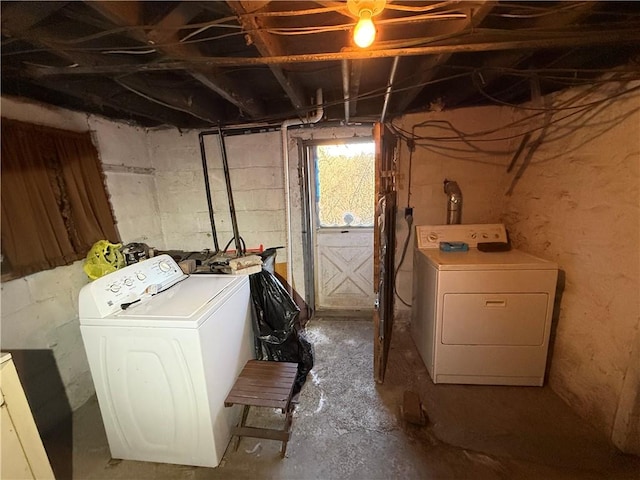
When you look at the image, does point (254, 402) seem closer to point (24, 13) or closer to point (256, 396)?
point (256, 396)

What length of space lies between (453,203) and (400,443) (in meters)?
1.91

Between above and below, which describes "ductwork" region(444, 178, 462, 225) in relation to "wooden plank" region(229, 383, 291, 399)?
above

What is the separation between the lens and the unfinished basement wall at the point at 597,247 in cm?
142

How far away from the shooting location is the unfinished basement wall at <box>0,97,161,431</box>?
1.62 metres

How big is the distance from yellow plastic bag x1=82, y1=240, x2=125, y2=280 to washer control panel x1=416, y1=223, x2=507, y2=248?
242 cm

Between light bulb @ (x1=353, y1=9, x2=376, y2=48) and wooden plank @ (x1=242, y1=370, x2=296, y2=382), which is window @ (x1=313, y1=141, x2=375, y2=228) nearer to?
wooden plank @ (x1=242, y1=370, x2=296, y2=382)

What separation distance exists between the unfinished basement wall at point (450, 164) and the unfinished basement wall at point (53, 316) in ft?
8.24

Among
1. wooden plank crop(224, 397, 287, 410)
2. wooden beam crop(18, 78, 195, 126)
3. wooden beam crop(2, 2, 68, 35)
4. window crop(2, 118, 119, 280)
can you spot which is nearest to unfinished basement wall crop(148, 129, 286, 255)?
wooden beam crop(18, 78, 195, 126)

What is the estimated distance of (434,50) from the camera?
4.08ft

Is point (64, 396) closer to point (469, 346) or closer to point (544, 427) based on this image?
point (469, 346)

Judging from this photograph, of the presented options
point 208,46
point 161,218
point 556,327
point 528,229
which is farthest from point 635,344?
point 161,218

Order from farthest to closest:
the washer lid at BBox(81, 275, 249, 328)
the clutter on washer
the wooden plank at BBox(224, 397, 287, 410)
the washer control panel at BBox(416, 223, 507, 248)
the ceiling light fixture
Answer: the washer control panel at BBox(416, 223, 507, 248)
the clutter on washer
the wooden plank at BBox(224, 397, 287, 410)
the washer lid at BBox(81, 275, 249, 328)
the ceiling light fixture

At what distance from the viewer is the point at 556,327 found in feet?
6.38

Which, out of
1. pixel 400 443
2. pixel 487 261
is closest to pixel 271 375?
→ pixel 400 443
